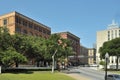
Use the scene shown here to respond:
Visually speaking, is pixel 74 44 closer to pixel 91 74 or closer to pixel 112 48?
pixel 112 48

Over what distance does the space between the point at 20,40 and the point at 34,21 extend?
5211cm

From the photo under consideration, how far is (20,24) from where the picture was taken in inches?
4382

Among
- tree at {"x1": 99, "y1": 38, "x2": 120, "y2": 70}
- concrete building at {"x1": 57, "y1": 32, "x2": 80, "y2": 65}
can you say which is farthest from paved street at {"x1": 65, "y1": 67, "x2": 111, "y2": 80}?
concrete building at {"x1": 57, "y1": 32, "x2": 80, "y2": 65}

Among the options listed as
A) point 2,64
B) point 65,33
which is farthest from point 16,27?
point 65,33

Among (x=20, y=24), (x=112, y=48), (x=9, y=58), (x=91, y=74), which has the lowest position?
(x=91, y=74)

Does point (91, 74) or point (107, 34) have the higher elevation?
point (107, 34)

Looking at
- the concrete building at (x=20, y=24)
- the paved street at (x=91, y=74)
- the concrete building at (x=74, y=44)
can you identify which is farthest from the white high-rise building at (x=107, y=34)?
the paved street at (x=91, y=74)

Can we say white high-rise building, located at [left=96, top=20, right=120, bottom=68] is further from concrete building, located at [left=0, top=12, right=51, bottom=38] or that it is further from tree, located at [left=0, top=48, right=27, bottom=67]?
tree, located at [left=0, top=48, right=27, bottom=67]

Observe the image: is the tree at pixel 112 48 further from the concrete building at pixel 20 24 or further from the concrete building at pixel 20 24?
the concrete building at pixel 20 24

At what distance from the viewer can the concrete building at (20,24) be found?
108 m

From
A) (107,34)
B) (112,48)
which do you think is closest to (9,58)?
(112,48)

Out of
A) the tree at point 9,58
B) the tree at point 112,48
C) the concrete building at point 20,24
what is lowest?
the tree at point 9,58

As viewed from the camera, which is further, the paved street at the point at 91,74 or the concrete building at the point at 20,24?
the concrete building at the point at 20,24

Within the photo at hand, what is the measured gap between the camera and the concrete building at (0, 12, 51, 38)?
10769cm
